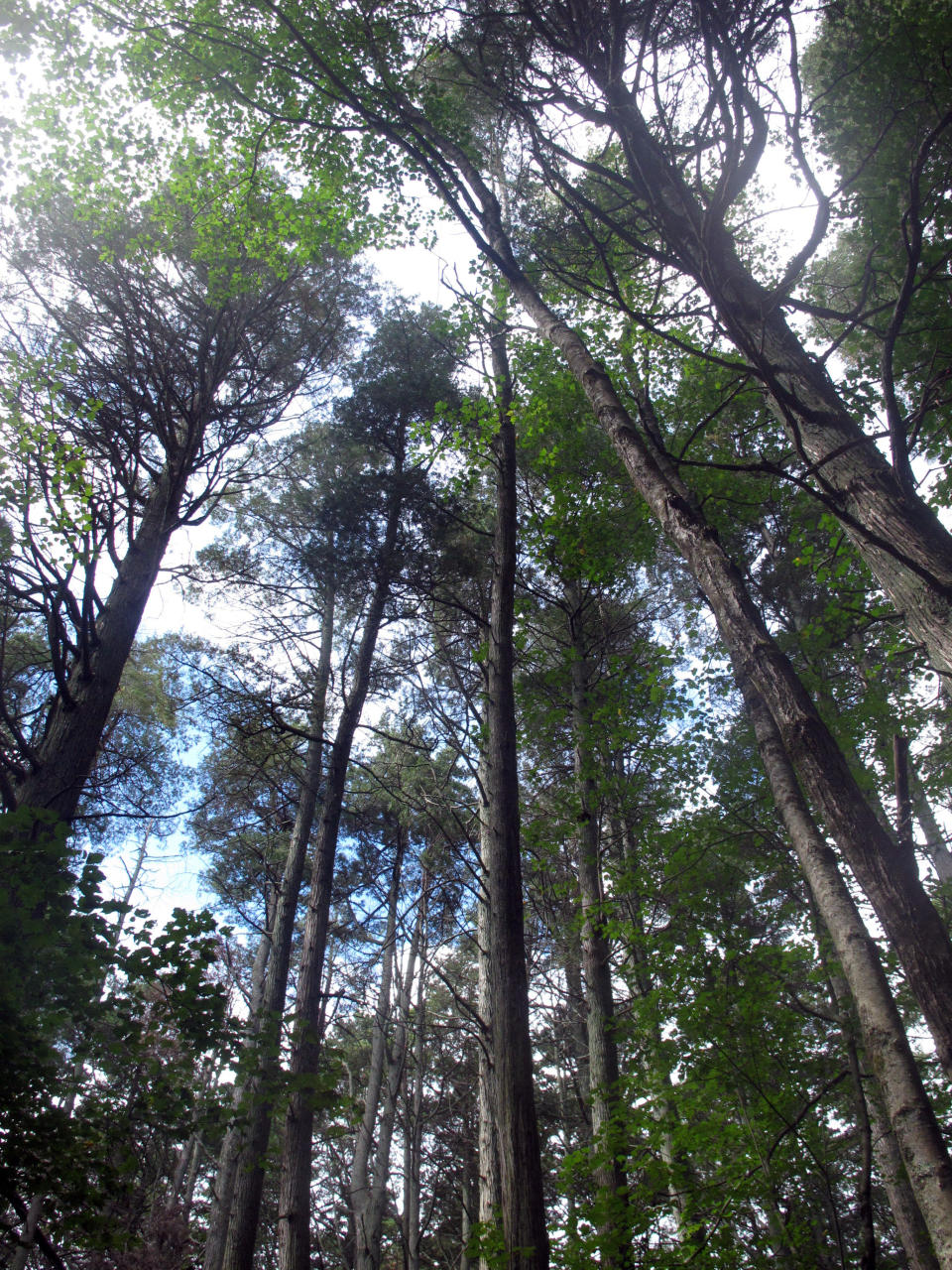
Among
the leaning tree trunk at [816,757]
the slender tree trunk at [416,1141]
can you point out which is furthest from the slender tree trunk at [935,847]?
the leaning tree trunk at [816,757]

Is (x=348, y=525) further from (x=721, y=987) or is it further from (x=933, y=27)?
(x=933, y=27)

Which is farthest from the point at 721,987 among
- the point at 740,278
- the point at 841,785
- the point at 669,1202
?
the point at 740,278

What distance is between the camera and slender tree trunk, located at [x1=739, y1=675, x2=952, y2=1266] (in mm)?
1673

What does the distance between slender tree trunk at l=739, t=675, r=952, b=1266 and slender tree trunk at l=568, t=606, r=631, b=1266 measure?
304cm

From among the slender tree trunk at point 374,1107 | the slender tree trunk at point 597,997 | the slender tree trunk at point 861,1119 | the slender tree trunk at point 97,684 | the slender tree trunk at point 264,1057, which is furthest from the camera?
the slender tree trunk at point 374,1107

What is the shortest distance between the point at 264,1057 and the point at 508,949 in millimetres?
2449

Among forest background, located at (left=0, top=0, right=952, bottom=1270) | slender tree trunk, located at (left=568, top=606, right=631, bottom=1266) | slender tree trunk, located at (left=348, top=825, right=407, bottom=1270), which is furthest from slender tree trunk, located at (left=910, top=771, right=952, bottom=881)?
slender tree trunk, located at (left=348, top=825, right=407, bottom=1270)

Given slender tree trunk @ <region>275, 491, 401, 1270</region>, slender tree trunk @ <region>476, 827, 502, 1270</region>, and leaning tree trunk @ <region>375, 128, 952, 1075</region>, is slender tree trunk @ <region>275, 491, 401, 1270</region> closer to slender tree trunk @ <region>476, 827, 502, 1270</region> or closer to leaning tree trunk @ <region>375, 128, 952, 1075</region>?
slender tree trunk @ <region>476, 827, 502, 1270</region>

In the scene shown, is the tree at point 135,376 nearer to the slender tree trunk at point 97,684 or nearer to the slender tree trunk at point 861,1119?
the slender tree trunk at point 97,684

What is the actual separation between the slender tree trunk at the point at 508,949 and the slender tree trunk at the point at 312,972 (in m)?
1.61

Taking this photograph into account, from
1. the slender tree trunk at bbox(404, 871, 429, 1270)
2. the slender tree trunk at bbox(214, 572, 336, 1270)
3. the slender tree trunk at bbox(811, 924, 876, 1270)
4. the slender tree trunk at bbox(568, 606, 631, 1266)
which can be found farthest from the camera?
the slender tree trunk at bbox(404, 871, 429, 1270)

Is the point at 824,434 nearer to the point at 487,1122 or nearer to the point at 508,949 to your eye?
the point at 508,949

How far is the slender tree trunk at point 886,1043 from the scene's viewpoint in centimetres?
167

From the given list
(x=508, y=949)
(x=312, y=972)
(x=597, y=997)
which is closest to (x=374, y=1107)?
(x=312, y=972)
